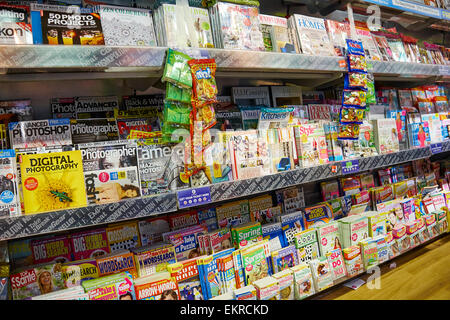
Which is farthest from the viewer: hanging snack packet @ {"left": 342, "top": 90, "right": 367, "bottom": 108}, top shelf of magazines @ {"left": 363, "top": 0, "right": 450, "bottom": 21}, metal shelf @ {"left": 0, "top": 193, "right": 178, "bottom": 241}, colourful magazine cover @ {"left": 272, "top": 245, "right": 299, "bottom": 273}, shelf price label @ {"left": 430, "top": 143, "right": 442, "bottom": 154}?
shelf price label @ {"left": 430, "top": 143, "right": 442, "bottom": 154}

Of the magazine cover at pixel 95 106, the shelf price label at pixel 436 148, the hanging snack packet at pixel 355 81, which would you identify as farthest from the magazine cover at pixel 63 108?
the shelf price label at pixel 436 148

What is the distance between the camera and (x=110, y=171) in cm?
112

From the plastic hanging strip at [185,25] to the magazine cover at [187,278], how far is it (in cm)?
84

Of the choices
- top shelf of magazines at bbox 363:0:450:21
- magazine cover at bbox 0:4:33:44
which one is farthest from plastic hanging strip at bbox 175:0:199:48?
top shelf of magazines at bbox 363:0:450:21

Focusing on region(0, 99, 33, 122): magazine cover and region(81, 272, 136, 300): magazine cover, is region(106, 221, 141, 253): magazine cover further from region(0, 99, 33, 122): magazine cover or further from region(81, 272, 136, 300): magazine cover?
region(0, 99, 33, 122): magazine cover

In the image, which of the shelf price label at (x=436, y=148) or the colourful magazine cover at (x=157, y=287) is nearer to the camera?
the colourful magazine cover at (x=157, y=287)

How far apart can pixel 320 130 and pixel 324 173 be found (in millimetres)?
218

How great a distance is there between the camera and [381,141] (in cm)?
189

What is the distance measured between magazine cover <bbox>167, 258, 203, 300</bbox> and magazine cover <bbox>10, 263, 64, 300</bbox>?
387 millimetres

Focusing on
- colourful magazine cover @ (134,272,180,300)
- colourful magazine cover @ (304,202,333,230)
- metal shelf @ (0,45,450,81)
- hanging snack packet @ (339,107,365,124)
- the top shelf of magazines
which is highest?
the top shelf of magazines

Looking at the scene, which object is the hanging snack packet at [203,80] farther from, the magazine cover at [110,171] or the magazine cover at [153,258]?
the magazine cover at [153,258]

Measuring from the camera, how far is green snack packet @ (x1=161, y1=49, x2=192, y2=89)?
1128 mm

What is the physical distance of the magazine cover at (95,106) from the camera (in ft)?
4.47

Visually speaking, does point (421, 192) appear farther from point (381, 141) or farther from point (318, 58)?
point (318, 58)
